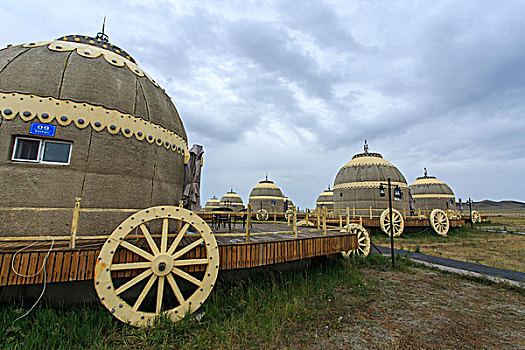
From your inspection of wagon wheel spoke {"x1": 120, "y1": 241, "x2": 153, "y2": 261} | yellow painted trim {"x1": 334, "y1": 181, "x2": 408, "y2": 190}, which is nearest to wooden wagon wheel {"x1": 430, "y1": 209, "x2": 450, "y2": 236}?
yellow painted trim {"x1": 334, "y1": 181, "x2": 408, "y2": 190}

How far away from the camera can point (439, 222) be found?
1880cm

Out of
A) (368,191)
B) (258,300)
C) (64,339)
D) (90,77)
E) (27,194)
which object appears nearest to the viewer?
(64,339)

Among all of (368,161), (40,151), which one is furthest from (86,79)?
(368,161)

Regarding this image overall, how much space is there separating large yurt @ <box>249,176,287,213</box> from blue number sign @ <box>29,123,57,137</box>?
35383 mm

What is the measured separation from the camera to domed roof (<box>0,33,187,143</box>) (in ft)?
17.6

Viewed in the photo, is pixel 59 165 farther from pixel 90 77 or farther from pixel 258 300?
pixel 258 300

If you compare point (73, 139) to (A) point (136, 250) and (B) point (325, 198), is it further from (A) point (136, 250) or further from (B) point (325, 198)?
(B) point (325, 198)

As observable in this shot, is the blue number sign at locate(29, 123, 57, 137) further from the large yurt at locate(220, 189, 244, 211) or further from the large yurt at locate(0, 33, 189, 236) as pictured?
the large yurt at locate(220, 189, 244, 211)

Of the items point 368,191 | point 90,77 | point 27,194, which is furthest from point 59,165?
point 368,191

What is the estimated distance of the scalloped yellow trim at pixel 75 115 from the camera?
505 centimetres

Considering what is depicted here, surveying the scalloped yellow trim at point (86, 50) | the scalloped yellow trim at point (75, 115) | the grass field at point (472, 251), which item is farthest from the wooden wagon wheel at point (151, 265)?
the grass field at point (472, 251)

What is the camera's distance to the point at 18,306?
4.28 m

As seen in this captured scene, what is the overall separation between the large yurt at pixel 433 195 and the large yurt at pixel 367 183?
15.6 meters

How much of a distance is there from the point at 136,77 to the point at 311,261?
871 centimetres
